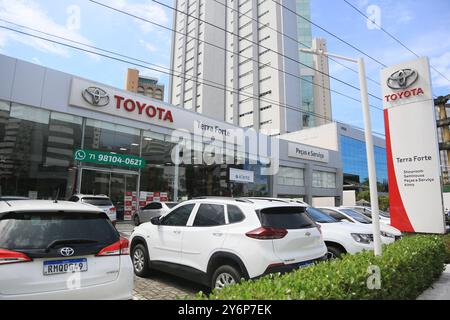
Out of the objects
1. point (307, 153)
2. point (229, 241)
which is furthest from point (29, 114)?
point (307, 153)

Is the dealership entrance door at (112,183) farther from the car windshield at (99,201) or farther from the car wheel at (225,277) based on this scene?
the car wheel at (225,277)

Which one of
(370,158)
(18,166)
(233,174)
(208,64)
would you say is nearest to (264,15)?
(208,64)

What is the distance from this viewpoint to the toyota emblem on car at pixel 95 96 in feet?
58.3

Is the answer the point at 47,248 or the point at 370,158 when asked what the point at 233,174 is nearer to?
the point at 370,158

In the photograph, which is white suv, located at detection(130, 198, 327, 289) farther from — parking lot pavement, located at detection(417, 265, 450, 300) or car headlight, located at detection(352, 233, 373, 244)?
car headlight, located at detection(352, 233, 373, 244)

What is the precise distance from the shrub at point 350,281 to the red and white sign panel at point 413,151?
422 cm

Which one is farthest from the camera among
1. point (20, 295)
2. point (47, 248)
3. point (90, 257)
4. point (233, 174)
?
point (233, 174)

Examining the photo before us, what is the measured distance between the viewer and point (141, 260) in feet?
21.7

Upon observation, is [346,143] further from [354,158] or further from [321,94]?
[321,94]

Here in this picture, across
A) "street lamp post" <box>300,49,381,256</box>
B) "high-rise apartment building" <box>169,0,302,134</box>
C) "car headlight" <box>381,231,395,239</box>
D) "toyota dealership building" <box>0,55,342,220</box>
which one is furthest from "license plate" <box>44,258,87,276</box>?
"high-rise apartment building" <box>169,0,302,134</box>

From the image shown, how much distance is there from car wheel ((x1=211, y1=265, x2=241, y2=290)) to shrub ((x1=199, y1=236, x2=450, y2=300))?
63 centimetres

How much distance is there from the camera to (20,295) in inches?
118

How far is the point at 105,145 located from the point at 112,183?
2.25 meters

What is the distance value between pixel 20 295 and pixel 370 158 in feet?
18.0
